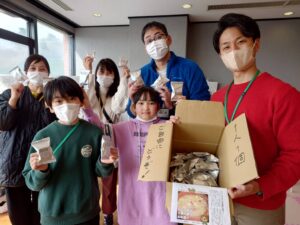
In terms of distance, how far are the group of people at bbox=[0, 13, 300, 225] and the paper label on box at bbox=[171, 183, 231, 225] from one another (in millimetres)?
61

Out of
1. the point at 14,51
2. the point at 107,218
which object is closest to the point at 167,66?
the point at 107,218

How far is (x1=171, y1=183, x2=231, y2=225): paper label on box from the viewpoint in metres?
0.70

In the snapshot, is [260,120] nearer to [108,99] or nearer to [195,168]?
[195,168]

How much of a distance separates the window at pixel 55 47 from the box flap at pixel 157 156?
153 inches

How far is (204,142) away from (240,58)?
0.41 metres

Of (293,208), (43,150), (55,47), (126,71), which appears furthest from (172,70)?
(55,47)

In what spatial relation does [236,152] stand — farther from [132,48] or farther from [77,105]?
[132,48]

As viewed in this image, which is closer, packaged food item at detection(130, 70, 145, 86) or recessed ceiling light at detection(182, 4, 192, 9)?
packaged food item at detection(130, 70, 145, 86)

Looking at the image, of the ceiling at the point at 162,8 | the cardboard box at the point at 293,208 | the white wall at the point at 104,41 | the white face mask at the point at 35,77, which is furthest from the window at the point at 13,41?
the cardboard box at the point at 293,208

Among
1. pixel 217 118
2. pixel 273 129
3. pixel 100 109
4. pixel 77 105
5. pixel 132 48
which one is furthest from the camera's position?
pixel 132 48

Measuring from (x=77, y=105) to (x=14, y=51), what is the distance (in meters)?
2.94

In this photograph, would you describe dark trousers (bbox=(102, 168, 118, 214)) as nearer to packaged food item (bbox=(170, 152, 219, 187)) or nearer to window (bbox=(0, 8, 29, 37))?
packaged food item (bbox=(170, 152, 219, 187))

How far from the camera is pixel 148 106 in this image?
1.35 metres

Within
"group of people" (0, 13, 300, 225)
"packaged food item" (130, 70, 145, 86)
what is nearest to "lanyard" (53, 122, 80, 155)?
"group of people" (0, 13, 300, 225)
